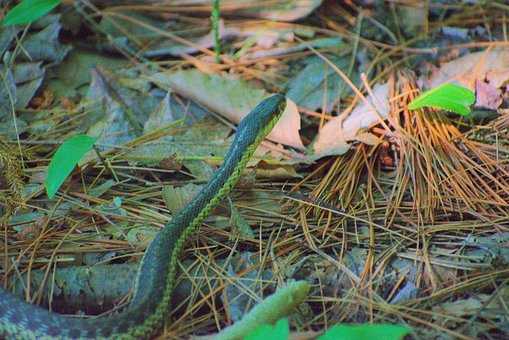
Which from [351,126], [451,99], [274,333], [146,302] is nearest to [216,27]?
[351,126]

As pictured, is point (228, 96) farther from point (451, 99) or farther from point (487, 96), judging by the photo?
point (487, 96)

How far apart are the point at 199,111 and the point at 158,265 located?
1.46m

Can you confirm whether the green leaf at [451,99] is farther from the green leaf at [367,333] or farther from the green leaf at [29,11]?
the green leaf at [29,11]

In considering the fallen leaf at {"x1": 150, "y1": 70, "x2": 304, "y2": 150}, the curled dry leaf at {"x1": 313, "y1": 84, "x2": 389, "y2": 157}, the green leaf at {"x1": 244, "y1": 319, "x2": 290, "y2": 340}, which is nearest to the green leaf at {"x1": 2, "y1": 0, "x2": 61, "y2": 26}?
the fallen leaf at {"x1": 150, "y1": 70, "x2": 304, "y2": 150}

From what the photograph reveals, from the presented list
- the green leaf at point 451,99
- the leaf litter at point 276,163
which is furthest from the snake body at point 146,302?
the green leaf at point 451,99

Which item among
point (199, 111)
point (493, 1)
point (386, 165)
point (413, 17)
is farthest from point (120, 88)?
point (493, 1)

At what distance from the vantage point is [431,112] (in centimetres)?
411

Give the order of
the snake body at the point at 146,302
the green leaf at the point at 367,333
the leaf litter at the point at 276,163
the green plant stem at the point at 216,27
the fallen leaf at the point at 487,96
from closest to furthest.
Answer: the green leaf at the point at 367,333 < the snake body at the point at 146,302 < the leaf litter at the point at 276,163 < the fallen leaf at the point at 487,96 < the green plant stem at the point at 216,27

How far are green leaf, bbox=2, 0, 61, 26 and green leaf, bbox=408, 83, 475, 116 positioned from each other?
6.70 ft

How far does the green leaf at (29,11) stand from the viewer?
12.2ft

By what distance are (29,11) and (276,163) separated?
5.04 feet

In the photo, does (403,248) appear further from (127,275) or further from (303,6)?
(303,6)

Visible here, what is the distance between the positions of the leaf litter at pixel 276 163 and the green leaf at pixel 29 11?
2.19 ft

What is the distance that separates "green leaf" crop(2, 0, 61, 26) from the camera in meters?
3.71
